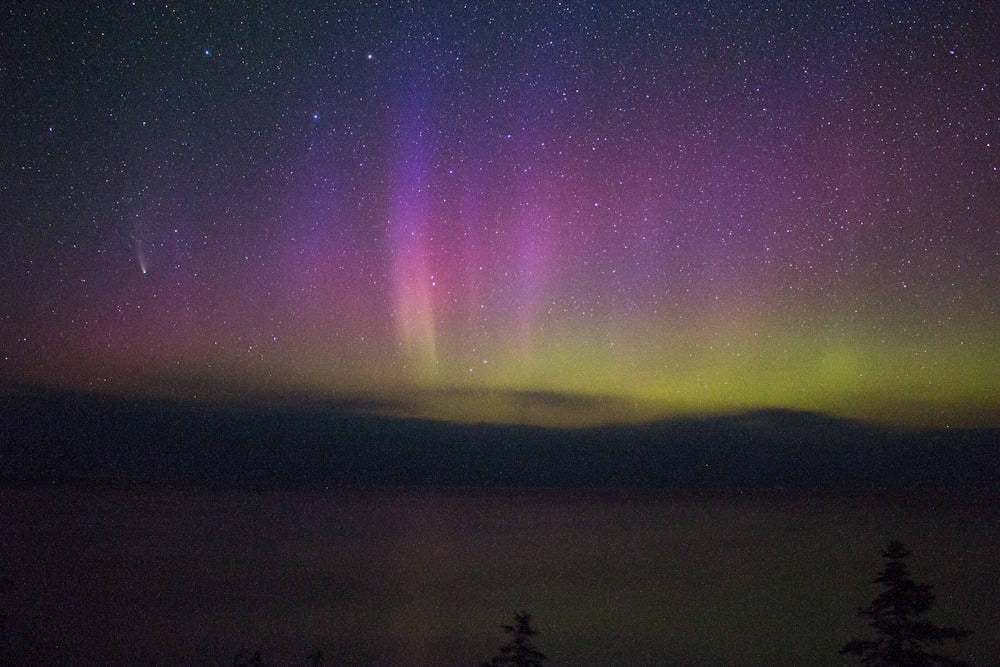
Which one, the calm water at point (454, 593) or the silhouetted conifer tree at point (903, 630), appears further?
the calm water at point (454, 593)

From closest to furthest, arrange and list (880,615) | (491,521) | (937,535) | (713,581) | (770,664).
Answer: (880,615), (770,664), (713,581), (937,535), (491,521)

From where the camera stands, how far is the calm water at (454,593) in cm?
2683

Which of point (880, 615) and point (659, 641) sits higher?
point (880, 615)

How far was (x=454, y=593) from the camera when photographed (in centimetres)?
3994

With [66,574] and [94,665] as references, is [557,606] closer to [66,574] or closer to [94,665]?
[94,665]

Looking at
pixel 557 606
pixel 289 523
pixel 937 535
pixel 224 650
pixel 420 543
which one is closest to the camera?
pixel 224 650

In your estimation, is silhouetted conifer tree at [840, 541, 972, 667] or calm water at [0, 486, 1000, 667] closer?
silhouetted conifer tree at [840, 541, 972, 667]

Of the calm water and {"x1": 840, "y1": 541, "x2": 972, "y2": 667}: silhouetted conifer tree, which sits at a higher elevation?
{"x1": 840, "y1": 541, "x2": 972, "y2": 667}: silhouetted conifer tree

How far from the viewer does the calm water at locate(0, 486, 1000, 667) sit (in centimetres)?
2683

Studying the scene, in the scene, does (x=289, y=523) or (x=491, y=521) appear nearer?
(x=289, y=523)

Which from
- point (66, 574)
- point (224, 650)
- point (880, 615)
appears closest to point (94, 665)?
point (224, 650)

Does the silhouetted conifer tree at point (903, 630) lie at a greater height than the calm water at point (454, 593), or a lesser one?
greater

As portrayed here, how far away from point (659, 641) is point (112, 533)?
63567 millimetres

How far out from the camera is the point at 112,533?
71.5 meters
